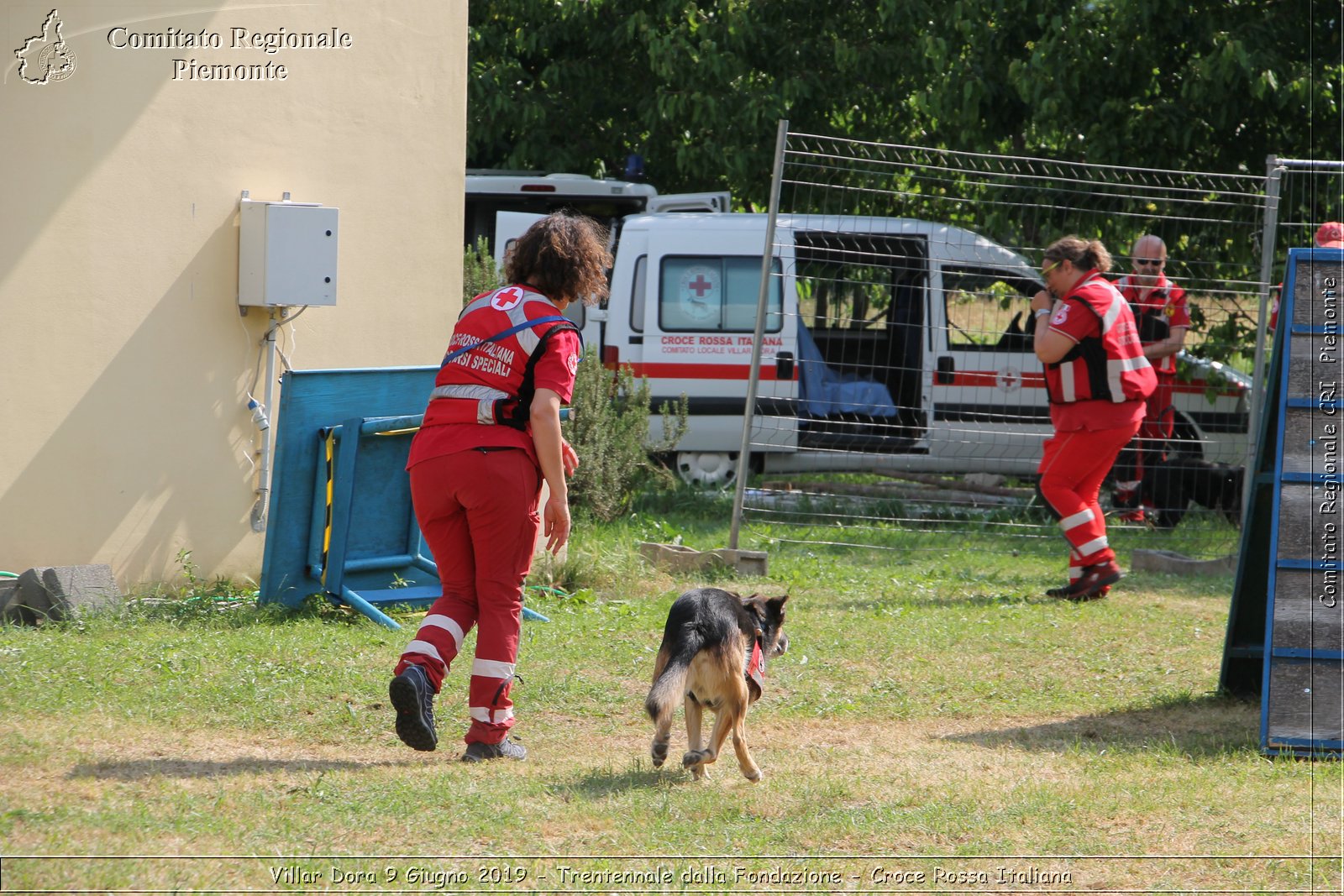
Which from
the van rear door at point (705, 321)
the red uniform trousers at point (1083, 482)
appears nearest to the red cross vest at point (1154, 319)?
the red uniform trousers at point (1083, 482)

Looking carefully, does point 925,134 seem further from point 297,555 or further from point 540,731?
point 540,731

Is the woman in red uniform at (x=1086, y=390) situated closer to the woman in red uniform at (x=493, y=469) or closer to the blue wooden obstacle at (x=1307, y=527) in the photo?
the blue wooden obstacle at (x=1307, y=527)

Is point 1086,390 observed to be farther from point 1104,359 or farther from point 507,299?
point 507,299

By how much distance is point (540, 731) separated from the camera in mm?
5375

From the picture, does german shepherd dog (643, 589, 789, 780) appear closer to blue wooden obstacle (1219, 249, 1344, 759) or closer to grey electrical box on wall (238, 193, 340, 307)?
blue wooden obstacle (1219, 249, 1344, 759)

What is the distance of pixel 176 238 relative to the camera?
7.00 meters

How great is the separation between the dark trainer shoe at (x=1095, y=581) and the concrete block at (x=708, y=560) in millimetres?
1933

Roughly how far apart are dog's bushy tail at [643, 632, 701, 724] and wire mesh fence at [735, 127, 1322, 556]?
224 inches

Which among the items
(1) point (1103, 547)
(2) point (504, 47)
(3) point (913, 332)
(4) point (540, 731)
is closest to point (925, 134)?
(3) point (913, 332)

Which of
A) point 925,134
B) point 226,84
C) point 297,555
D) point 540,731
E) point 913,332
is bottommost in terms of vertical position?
point 540,731

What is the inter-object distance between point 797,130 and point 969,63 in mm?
2763

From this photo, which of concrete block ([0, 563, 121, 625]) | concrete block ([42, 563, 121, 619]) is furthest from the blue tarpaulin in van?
concrete block ([0, 563, 121, 625])

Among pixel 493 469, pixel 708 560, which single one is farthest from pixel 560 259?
pixel 708 560

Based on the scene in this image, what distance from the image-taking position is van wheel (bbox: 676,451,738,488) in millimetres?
12617
